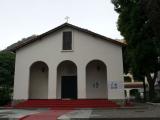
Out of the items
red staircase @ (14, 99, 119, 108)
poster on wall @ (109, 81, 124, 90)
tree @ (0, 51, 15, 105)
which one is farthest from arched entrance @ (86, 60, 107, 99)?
tree @ (0, 51, 15, 105)

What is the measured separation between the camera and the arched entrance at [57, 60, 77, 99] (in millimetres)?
25016

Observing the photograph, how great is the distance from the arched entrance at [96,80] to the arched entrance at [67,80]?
129 centimetres

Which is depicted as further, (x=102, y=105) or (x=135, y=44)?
(x=135, y=44)

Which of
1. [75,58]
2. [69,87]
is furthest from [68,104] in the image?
[75,58]

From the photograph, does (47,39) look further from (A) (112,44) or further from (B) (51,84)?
(A) (112,44)

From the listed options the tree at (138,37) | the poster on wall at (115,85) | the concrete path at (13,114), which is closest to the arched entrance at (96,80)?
the poster on wall at (115,85)

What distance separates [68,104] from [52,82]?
255cm

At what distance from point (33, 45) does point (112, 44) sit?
23.7ft

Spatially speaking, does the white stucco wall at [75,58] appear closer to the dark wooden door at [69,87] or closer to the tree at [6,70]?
the dark wooden door at [69,87]

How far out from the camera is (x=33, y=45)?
2452cm

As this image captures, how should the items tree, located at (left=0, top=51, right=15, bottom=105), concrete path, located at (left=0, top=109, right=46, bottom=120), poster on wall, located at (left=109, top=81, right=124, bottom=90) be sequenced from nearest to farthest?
concrete path, located at (left=0, top=109, right=46, bottom=120) → poster on wall, located at (left=109, top=81, right=124, bottom=90) → tree, located at (left=0, top=51, right=15, bottom=105)

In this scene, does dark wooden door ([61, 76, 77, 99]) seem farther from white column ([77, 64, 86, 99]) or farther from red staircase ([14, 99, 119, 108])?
red staircase ([14, 99, 119, 108])

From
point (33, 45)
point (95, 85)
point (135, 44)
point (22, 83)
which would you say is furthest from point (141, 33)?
point (22, 83)

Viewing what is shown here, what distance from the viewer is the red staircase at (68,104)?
2203 centimetres
